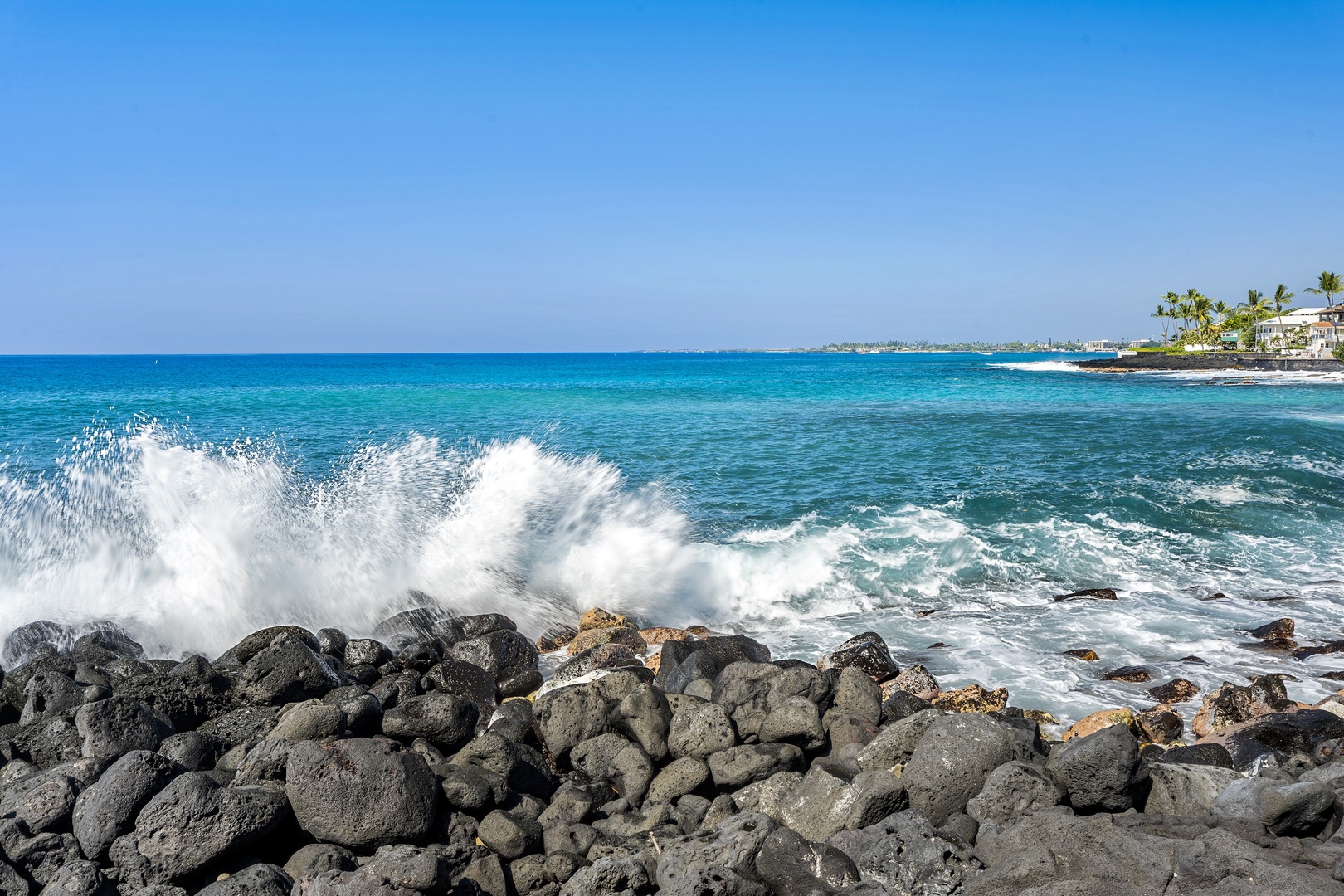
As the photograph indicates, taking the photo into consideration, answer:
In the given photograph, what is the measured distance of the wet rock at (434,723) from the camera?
5.93m

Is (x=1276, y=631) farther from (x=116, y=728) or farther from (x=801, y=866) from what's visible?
(x=116, y=728)

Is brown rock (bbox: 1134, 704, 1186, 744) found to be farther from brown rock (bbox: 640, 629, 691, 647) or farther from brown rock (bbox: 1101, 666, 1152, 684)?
brown rock (bbox: 640, 629, 691, 647)

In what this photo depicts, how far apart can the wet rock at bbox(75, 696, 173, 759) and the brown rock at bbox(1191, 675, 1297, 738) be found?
7636mm

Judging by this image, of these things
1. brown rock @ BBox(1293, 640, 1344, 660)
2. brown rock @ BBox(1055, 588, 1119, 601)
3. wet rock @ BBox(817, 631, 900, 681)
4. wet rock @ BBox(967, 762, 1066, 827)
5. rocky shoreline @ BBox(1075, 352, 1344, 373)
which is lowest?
brown rock @ BBox(1293, 640, 1344, 660)

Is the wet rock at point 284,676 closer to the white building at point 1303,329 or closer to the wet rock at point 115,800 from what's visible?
the wet rock at point 115,800

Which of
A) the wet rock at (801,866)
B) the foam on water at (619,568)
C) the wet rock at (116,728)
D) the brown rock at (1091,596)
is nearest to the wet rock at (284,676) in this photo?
the wet rock at (116,728)

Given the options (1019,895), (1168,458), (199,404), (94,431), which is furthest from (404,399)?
(1019,895)

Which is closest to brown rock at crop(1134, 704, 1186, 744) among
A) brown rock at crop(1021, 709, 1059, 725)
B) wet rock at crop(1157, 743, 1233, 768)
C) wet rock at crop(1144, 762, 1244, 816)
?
brown rock at crop(1021, 709, 1059, 725)

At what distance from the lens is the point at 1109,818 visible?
4.34m

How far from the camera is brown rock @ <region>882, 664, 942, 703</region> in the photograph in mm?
7500

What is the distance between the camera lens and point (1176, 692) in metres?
7.66

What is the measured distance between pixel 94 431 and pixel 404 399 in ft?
69.8

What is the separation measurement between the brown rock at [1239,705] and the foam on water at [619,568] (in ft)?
2.15

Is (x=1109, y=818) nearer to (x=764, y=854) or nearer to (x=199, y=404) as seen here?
(x=764, y=854)
